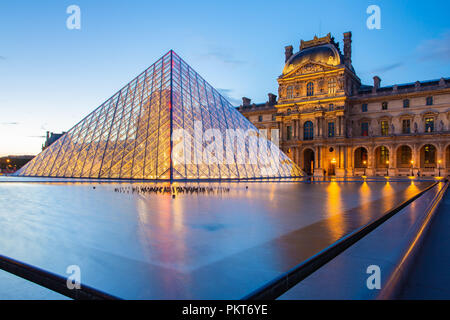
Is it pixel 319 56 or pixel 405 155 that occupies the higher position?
pixel 319 56

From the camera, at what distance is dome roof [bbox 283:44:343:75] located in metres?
43.4

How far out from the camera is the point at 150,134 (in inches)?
767

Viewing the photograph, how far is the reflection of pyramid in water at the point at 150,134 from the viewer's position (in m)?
18.9

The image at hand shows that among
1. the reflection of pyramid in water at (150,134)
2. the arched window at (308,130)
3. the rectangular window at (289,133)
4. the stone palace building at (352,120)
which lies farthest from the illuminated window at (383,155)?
the reflection of pyramid in water at (150,134)

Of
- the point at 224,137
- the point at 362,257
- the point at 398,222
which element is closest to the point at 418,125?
the point at 224,137

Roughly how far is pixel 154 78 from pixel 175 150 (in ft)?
23.2

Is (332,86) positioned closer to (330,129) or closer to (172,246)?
(330,129)

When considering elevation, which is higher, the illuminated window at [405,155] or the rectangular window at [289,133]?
the rectangular window at [289,133]

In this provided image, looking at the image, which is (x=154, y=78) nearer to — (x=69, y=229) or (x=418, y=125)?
(x=69, y=229)

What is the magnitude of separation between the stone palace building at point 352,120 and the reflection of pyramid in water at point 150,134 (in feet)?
68.5

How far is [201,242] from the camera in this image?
4215 mm

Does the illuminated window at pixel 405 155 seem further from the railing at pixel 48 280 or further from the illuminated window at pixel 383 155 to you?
the railing at pixel 48 280

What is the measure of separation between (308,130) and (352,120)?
623cm

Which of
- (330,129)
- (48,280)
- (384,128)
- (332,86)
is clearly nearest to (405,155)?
A: (384,128)
